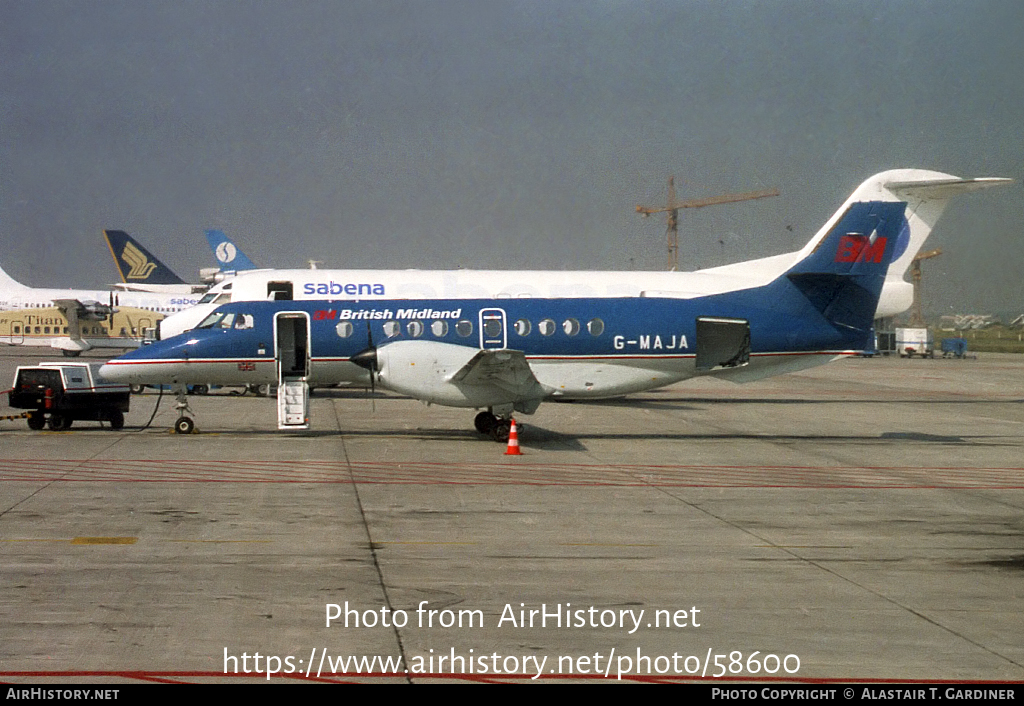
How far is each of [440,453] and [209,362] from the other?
5952 millimetres

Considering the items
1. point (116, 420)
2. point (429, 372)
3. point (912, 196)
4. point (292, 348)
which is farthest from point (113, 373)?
point (912, 196)

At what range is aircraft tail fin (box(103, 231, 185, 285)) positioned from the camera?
7556 centimetres

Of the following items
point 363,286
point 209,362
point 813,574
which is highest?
point 363,286

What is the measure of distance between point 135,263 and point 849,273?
6678 centimetres

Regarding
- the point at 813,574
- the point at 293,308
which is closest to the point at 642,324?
the point at 293,308

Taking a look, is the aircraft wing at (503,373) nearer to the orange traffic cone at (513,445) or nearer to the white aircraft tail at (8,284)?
the orange traffic cone at (513,445)

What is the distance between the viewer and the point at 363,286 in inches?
1254

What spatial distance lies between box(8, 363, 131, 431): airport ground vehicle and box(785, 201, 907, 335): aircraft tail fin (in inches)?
611

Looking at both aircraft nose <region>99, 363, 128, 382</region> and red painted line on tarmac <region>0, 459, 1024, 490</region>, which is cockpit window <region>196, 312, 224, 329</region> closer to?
aircraft nose <region>99, 363, 128, 382</region>

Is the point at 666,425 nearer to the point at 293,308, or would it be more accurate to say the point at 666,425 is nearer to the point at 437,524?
the point at 293,308

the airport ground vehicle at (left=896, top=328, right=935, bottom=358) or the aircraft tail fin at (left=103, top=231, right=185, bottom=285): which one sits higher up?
the aircraft tail fin at (left=103, top=231, right=185, bottom=285)

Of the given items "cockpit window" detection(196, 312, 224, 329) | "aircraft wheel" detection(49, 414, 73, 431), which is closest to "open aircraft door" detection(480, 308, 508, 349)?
"cockpit window" detection(196, 312, 224, 329)

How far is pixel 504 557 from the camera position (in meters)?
10.6

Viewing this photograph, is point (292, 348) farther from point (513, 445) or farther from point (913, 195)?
point (913, 195)
